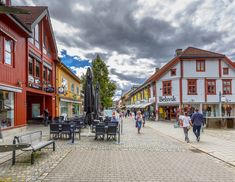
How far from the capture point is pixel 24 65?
16.9m

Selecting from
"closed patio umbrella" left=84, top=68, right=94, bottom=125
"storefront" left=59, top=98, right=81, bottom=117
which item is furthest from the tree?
"closed patio umbrella" left=84, top=68, right=94, bottom=125

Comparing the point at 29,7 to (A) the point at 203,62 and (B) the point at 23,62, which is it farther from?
(A) the point at 203,62

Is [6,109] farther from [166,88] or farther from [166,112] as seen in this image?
[166,112]

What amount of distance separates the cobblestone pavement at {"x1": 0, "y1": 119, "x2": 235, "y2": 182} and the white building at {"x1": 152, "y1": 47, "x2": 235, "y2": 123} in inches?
954

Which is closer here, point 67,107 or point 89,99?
point 89,99

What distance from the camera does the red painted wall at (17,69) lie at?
1370 cm

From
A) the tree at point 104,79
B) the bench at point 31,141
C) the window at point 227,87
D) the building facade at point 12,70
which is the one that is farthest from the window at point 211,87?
the bench at point 31,141

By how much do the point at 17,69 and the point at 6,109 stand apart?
286 centimetres

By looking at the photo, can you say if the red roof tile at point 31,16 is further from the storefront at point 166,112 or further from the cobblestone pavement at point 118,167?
the storefront at point 166,112

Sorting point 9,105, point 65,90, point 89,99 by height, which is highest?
point 65,90

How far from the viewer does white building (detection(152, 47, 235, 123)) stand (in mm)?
32500

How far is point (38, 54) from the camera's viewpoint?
2052cm

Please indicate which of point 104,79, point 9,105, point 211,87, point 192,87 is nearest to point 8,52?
point 9,105

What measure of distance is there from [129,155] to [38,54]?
49.0 ft
